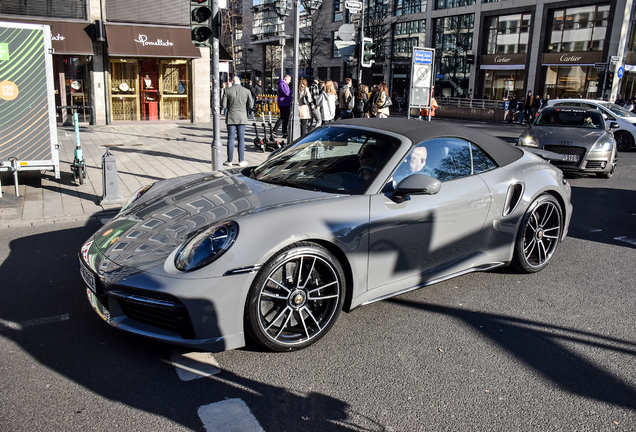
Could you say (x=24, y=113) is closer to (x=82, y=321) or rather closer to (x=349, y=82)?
(x=82, y=321)

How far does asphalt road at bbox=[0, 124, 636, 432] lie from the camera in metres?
2.67

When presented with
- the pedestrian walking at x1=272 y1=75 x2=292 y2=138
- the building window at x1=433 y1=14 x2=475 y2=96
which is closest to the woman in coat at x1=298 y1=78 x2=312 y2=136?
the pedestrian walking at x1=272 y1=75 x2=292 y2=138

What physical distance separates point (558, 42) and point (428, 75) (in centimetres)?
3007

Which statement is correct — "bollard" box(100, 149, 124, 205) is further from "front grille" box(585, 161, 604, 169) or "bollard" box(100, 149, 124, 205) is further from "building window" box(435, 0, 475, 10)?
"building window" box(435, 0, 475, 10)

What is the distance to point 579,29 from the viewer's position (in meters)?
37.7

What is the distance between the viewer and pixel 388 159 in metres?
3.86

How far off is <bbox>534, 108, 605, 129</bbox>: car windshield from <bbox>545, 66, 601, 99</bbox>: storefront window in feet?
94.5

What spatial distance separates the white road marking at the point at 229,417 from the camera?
8.45 feet

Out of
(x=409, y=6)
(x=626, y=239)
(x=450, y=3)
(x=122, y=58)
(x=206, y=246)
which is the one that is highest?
(x=409, y=6)

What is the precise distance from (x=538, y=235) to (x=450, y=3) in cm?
4633

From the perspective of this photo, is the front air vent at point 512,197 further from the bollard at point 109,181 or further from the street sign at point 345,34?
the street sign at point 345,34

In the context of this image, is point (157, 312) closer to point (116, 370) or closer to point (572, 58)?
point (116, 370)

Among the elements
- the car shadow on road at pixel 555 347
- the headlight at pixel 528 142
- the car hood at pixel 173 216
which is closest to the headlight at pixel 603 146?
the headlight at pixel 528 142

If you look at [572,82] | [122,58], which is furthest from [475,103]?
[122,58]
